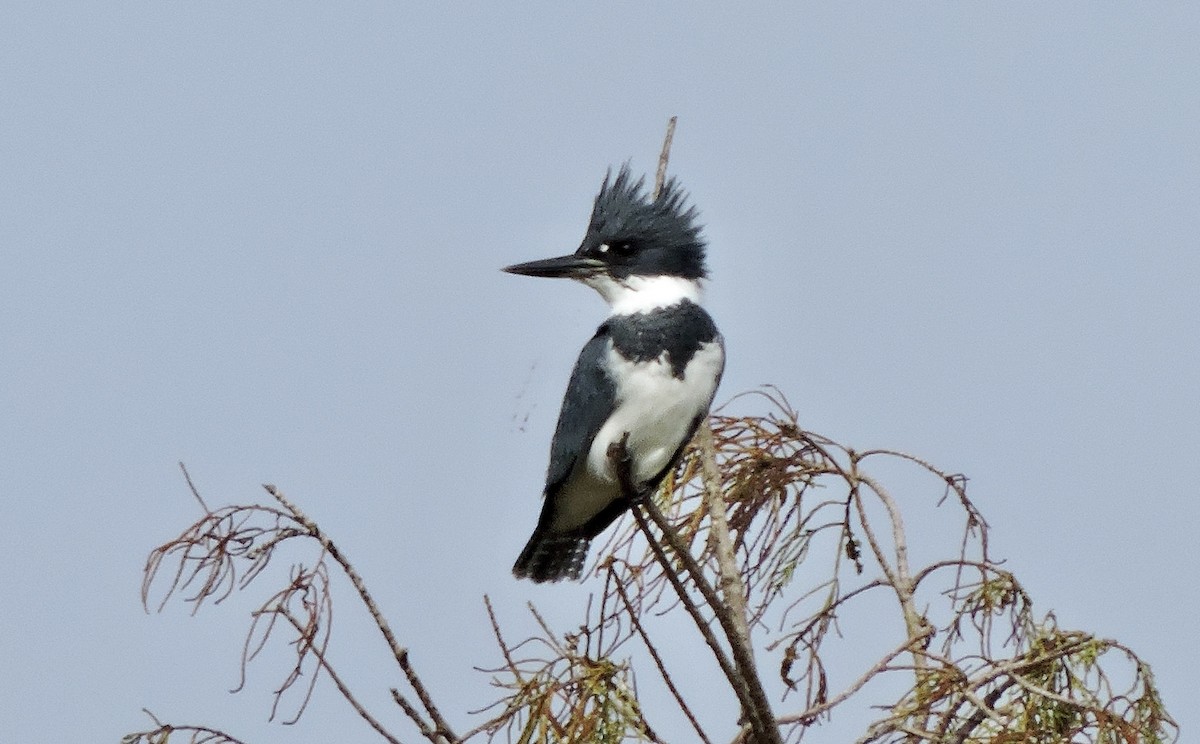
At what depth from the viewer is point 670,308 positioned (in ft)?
13.8

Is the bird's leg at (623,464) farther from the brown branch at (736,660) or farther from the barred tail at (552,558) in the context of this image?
the barred tail at (552,558)

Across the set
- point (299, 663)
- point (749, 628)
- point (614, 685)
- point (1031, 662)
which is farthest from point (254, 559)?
point (1031, 662)

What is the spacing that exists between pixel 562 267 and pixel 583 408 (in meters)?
0.51

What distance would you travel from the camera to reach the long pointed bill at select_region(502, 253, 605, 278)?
4477mm

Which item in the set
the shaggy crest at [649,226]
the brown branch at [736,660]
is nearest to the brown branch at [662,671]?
the brown branch at [736,660]

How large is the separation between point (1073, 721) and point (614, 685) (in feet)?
2.95

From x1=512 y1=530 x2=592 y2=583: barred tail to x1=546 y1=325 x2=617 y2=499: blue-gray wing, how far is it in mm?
232

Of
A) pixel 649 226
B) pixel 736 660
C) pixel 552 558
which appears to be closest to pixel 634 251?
pixel 649 226

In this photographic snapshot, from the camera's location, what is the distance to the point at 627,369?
13.3 ft

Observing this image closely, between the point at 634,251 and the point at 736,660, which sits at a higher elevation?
the point at 634,251

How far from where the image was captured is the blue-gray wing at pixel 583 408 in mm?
4094

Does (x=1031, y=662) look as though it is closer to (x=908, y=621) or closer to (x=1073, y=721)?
(x=1073, y=721)

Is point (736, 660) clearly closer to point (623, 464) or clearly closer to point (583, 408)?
point (623, 464)

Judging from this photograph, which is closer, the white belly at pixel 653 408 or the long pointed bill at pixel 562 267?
the white belly at pixel 653 408
